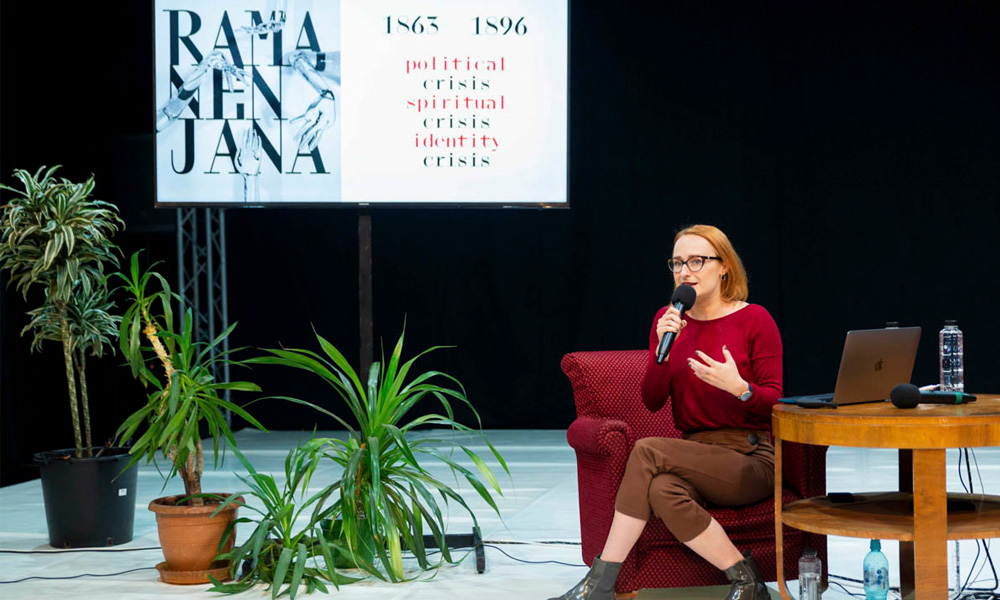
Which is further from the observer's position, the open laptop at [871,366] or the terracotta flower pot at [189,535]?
the terracotta flower pot at [189,535]

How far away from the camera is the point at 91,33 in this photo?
6.32 meters

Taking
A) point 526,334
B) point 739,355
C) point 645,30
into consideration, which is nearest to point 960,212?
point 645,30

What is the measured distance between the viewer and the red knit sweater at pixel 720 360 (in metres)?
3.00

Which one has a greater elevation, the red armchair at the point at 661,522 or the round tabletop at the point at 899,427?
the round tabletop at the point at 899,427

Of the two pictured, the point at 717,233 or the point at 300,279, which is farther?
the point at 300,279

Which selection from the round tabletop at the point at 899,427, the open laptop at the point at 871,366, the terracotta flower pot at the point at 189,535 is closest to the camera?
the round tabletop at the point at 899,427

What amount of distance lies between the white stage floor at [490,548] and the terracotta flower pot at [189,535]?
0.28 ft

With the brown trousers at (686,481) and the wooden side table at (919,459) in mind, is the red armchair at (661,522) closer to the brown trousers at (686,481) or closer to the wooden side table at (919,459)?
the brown trousers at (686,481)

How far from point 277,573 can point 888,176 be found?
5.55 meters

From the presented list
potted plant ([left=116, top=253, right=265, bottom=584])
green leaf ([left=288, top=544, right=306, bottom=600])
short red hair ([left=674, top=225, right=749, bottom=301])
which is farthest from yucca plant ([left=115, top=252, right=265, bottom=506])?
short red hair ([left=674, top=225, right=749, bottom=301])

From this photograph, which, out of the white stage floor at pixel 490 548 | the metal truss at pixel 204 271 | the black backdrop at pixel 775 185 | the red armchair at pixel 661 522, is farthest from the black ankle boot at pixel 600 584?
the black backdrop at pixel 775 185

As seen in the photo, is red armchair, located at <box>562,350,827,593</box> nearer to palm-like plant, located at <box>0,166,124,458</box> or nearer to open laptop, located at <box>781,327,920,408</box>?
open laptop, located at <box>781,327,920,408</box>

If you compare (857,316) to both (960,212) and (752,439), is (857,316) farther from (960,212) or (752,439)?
(752,439)

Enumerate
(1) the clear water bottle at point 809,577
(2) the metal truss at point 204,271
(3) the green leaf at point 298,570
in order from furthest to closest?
(2) the metal truss at point 204,271 → (3) the green leaf at point 298,570 → (1) the clear water bottle at point 809,577
